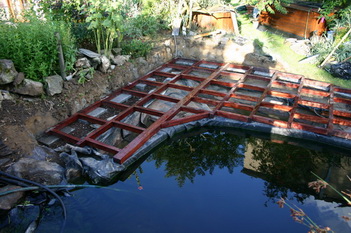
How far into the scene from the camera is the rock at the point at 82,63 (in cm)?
521

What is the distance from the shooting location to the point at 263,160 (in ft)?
14.9

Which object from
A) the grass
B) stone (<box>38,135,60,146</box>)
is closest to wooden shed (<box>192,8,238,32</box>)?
the grass

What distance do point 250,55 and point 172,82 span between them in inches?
101

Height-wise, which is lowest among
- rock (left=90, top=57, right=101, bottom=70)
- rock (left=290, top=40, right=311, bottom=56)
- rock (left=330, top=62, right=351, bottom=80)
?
rock (left=330, top=62, right=351, bottom=80)

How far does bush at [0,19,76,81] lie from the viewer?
13.9ft

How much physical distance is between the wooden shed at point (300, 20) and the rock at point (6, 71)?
8223 mm

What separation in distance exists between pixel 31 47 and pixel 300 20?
8.31 meters

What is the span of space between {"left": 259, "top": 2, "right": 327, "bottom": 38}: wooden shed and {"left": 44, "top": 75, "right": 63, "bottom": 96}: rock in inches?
299

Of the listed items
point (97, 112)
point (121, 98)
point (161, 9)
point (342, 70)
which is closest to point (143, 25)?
point (161, 9)

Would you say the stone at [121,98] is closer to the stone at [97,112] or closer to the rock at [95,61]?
the stone at [97,112]

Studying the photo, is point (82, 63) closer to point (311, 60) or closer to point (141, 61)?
point (141, 61)

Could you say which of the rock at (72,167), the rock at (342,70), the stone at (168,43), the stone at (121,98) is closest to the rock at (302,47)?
the rock at (342,70)

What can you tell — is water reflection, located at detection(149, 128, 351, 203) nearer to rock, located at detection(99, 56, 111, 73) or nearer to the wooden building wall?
rock, located at detection(99, 56, 111, 73)

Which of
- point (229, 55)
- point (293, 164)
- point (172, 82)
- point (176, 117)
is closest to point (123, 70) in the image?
point (172, 82)
